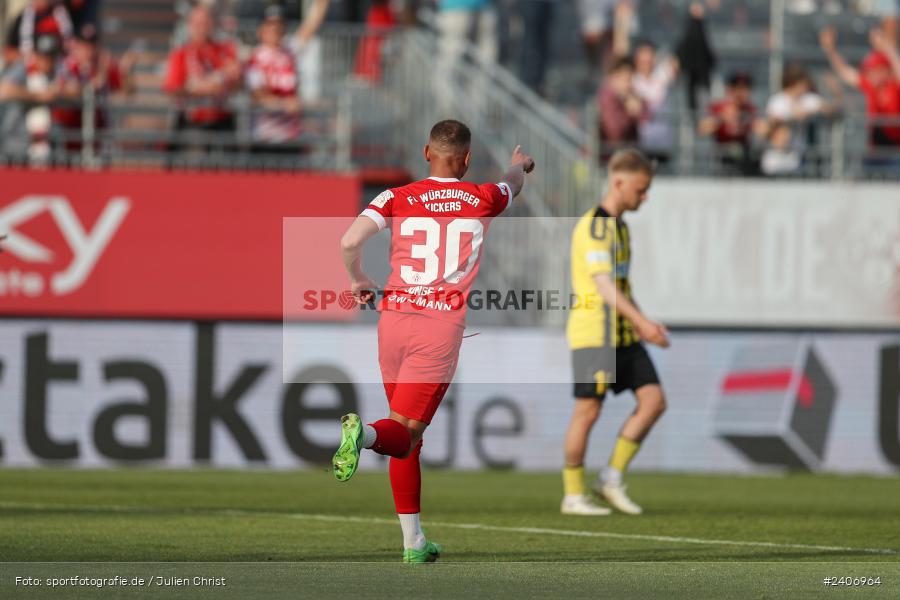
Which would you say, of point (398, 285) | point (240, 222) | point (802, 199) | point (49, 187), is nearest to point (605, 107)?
point (802, 199)

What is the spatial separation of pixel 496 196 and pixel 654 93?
41.0 feet

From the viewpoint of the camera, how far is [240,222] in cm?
1808

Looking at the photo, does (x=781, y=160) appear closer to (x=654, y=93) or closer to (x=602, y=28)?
(x=654, y=93)

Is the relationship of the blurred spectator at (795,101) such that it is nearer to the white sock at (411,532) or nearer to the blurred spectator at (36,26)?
the blurred spectator at (36,26)

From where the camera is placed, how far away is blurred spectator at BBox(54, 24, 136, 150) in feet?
60.4

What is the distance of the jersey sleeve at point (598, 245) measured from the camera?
36.3ft

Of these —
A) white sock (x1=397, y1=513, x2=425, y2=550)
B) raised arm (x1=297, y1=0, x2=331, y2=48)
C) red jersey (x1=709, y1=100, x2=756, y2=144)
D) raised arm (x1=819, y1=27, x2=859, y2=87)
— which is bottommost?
white sock (x1=397, y1=513, x2=425, y2=550)

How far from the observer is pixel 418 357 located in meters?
8.24

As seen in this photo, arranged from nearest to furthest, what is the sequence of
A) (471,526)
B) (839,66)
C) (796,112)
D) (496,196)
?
(496,196), (471,526), (796,112), (839,66)

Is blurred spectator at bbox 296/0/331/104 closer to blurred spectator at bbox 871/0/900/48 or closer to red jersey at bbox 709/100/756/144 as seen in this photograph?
red jersey at bbox 709/100/756/144

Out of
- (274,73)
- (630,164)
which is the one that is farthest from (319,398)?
(630,164)

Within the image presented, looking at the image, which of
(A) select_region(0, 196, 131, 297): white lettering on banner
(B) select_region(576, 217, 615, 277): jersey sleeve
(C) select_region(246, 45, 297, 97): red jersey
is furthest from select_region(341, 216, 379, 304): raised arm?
(C) select_region(246, 45, 297, 97): red jersey

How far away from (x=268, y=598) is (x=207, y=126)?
12420mm

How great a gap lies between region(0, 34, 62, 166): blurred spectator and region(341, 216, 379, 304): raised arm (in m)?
10.6
